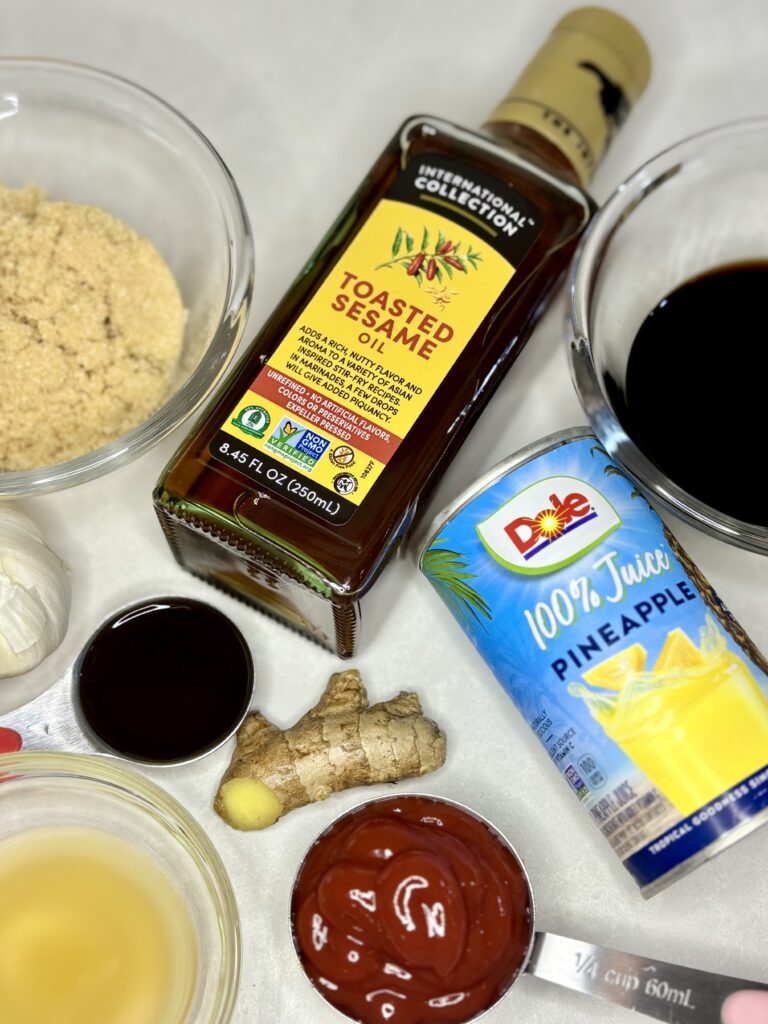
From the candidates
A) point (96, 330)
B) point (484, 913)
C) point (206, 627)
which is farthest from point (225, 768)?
point (96, 330)

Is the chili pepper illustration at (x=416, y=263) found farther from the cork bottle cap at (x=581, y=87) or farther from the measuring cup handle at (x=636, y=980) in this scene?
the measuring cup handle at (x=636, y=980)

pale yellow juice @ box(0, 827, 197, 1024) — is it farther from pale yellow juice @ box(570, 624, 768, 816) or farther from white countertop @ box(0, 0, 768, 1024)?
pale yellow juice @ box(570, 624, 768, 816)

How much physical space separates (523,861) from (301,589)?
12.9 inches

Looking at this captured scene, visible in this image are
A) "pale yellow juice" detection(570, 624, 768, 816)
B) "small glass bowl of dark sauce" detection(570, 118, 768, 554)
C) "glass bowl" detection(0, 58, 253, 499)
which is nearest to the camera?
"pale yellow juice" detection(570, 624, 768, 816)

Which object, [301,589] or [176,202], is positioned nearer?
[301,589]

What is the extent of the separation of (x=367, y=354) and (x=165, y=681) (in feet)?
1.15

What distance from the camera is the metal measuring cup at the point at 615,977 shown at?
3.00ft

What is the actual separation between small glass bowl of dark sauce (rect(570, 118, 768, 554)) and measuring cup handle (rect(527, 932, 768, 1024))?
36 cm

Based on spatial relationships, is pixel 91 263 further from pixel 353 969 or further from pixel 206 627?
pixel 353 969

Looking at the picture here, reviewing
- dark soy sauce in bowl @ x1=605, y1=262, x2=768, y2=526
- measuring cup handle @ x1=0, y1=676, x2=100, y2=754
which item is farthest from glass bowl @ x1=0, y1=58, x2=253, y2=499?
dark soy sauce in bowl @ x1=605, y1=262, x2=768, y2=526

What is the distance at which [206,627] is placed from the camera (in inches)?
41.5

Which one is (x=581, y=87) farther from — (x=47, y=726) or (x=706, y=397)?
(x=47, y=726)

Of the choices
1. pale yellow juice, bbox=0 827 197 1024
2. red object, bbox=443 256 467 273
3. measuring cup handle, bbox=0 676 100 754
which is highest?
red object, bbox=443 256 467 273

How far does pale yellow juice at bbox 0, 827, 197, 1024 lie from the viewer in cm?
94
